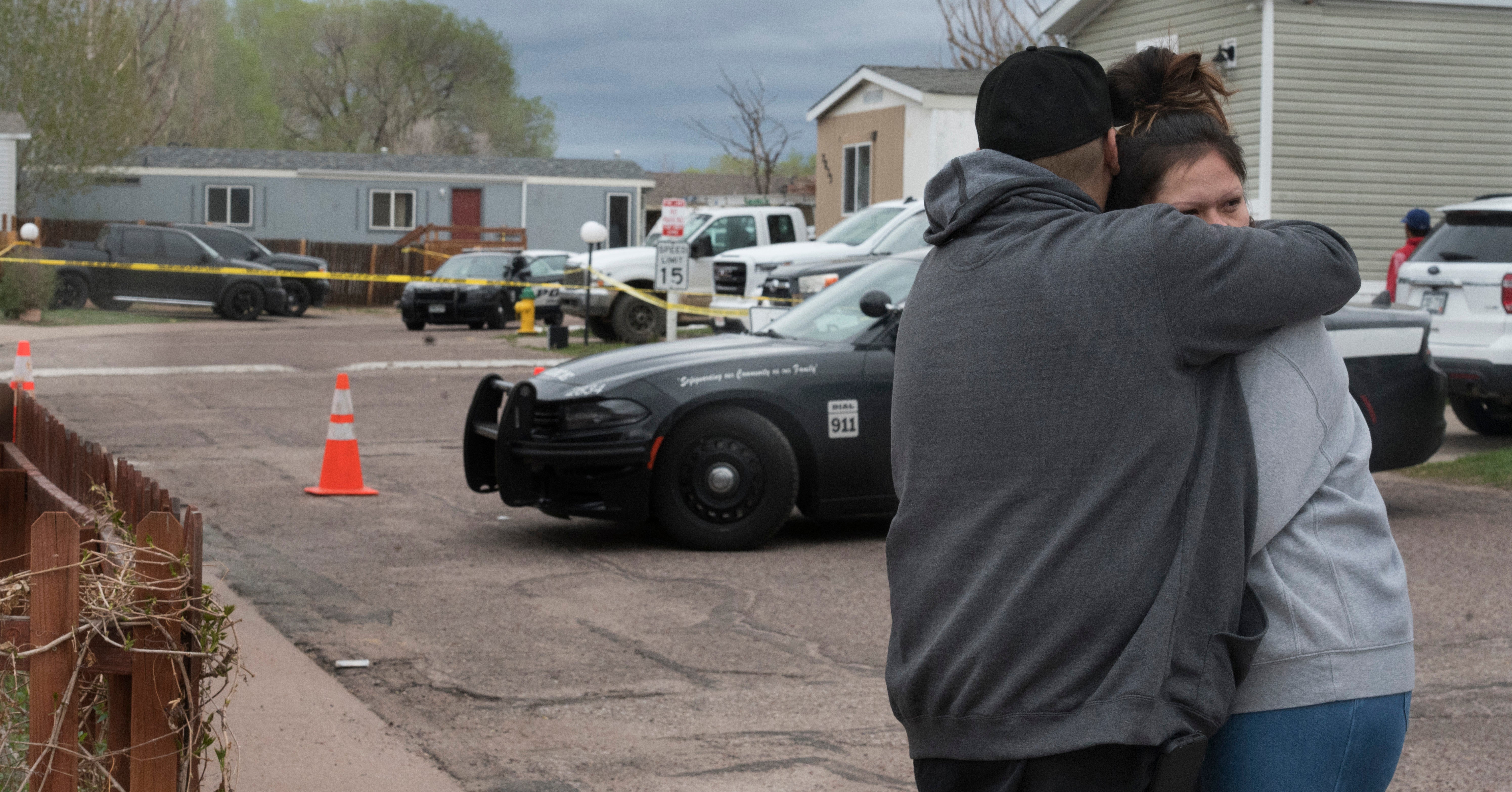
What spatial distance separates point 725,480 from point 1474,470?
19.5ft

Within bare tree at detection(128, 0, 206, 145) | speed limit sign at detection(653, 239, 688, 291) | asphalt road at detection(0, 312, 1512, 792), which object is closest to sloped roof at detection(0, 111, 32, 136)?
bare tree at detection(128, 0, 206, 145)

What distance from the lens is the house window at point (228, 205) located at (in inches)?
1759

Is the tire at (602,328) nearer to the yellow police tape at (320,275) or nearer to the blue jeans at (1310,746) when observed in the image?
the yellow police tape at (320,275)

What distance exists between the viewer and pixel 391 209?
45875mm

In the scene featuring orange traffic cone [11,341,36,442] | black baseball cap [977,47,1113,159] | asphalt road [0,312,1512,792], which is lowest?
asphalt road [0,312,1512,792]

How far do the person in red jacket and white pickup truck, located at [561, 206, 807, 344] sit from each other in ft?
28.5

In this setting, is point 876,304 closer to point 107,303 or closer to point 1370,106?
point 1370,106

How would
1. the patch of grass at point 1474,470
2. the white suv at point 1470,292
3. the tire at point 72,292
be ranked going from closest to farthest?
the patch of grass at point 1474,470 < the white suv at point 1470,292 < the tire at point 72,292

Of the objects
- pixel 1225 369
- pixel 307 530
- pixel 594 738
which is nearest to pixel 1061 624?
pixel 1225 369

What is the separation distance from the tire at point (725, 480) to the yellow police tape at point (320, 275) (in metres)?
12.1

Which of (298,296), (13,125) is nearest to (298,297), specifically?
(298,296)

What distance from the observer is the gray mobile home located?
145 ft

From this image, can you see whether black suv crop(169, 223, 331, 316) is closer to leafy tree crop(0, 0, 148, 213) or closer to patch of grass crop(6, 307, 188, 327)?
patch of grass crop(6, 307, 188, 327)

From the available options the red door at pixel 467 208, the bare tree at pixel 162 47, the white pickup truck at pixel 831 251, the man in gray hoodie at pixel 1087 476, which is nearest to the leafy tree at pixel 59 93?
the red door at pixel 467 208
